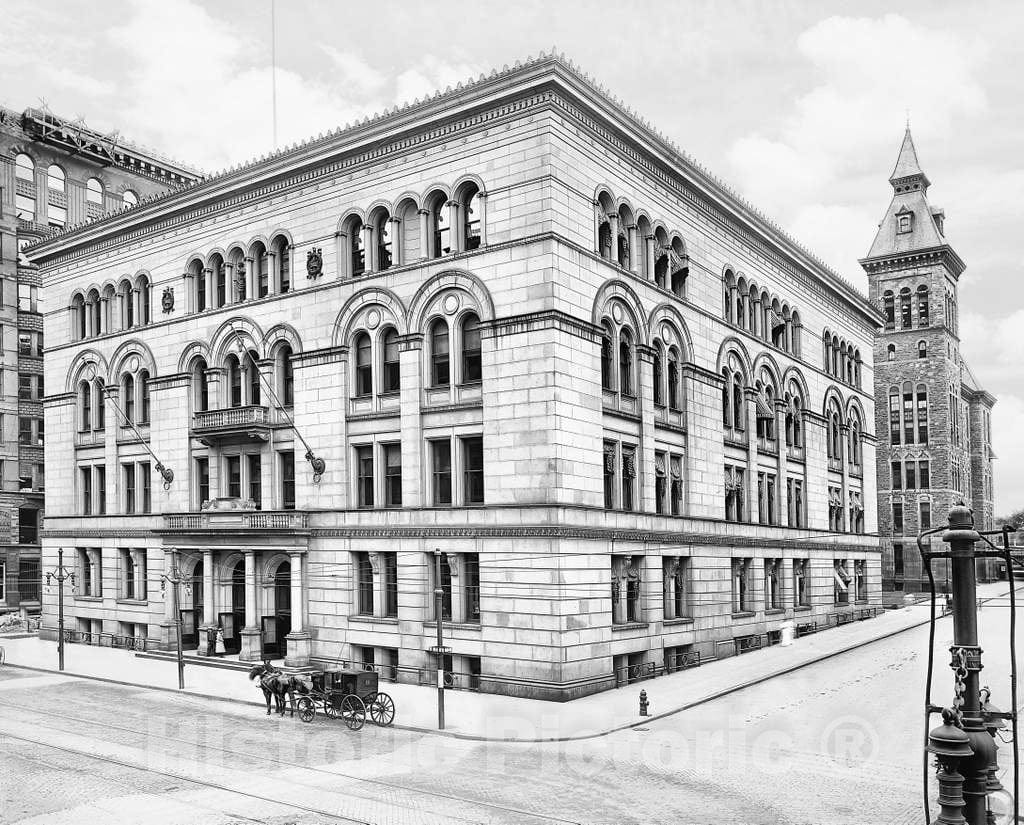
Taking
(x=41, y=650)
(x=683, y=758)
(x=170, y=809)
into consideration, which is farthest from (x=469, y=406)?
(x=41, y=650)

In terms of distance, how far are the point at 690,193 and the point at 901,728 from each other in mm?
23521

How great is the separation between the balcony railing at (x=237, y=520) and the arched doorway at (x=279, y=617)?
2.12 meters

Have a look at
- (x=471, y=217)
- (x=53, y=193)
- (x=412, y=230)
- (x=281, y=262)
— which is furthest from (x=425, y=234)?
(x=53, y=193)

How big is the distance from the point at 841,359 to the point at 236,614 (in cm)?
3773

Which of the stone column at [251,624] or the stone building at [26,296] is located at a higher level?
the stone building at [26,296]

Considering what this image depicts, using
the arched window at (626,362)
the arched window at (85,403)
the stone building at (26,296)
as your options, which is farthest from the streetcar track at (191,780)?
the stone building at (26,296)

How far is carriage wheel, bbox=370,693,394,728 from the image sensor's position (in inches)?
1080

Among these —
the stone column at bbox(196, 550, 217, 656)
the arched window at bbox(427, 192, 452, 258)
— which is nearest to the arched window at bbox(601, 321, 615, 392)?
the arched window at bbox(427, 192, 452, 258)

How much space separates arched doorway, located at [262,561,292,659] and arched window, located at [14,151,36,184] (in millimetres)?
37657

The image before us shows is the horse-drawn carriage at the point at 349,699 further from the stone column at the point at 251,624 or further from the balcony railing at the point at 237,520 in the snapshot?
the stone column at the point at 251,624

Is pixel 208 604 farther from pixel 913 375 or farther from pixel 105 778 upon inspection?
pixel 913 375

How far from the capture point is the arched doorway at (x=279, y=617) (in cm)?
3909

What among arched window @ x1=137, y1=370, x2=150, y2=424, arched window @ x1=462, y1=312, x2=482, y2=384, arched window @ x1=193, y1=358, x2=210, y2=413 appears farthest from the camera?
arched window @ x1=137, y1=370, x2=150, y2=424

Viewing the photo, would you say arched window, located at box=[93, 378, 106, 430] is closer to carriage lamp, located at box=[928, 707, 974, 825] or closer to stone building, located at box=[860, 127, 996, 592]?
carriage lamp, located at box=[928, 707, 974, 825]
